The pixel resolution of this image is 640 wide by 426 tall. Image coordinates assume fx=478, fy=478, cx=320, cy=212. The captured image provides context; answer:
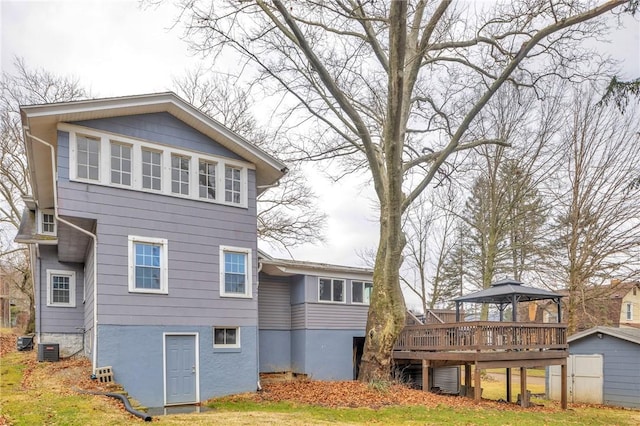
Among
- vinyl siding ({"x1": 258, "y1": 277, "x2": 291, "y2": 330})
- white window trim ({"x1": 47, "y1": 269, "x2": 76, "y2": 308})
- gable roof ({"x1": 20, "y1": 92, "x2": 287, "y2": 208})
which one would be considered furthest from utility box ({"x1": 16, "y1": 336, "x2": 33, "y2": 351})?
vinyl siding ({"x1": 258, "y1": 277, "x2": 291, "y2": 330})

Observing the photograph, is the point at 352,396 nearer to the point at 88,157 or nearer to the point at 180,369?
the point at 180,369

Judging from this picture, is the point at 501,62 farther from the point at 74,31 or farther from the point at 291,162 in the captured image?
the point at 74,31

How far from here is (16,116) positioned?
24.3m

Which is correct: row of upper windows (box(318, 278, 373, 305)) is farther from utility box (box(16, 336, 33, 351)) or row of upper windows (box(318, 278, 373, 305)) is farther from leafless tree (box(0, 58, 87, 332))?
leafless tree (box(0, 58, 87, 332))

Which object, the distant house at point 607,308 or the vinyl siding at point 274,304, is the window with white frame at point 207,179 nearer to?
the vinyl siding at point 274,304

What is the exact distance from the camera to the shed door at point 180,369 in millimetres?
11586

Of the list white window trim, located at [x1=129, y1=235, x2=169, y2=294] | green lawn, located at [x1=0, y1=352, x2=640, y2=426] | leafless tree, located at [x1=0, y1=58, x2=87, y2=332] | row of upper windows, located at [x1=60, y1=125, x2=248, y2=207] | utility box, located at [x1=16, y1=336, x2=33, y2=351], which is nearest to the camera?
green lawn, located at [x1=0, y1=352, x2=640, y2=426]

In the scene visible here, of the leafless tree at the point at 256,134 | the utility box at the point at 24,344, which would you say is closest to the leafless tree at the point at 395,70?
the leafless tree at the point at 256,134

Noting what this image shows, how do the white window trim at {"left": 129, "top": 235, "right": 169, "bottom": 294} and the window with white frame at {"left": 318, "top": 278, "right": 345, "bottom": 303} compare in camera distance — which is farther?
the window with white frame at {"left": 318, "top": 278, "right": 345, "bottom": 303}

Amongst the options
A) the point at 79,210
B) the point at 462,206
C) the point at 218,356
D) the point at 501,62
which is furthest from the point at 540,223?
the point at 79,210

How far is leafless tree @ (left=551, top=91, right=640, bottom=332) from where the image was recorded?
19.3 meters

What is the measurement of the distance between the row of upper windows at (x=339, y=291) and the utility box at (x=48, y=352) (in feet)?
27.9

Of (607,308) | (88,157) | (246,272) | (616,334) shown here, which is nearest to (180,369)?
(246,272)

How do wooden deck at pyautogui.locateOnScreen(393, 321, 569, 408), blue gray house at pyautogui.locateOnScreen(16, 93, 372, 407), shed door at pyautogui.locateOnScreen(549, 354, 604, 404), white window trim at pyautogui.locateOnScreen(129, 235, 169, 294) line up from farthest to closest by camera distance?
shed door at pyautogui.locateOnScreen(549, 354, 604, 404) < wooden deck at pyautogui.locateOnScreen(393, 321, 569, 408) < white window trim at pyautogui.locateOnScreen(129, 235, 169, 294) < blue gray house at pyautogui.locateOnScreen(16, 93, 372, 407)
